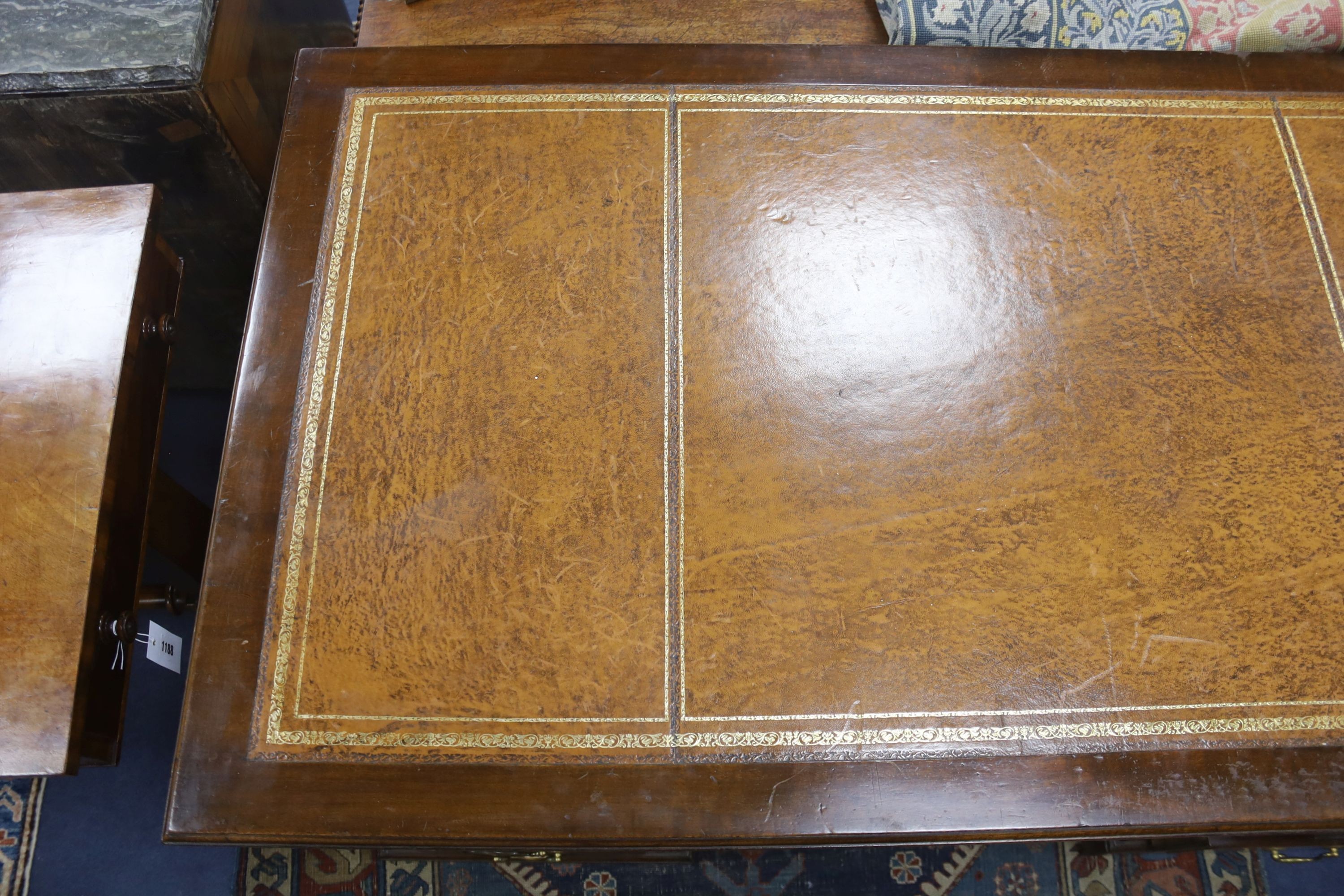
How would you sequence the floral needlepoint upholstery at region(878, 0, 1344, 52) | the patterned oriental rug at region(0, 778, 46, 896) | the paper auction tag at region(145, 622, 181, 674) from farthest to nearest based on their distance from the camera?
the patterned oriental rug at region(0, 778, 46, 896), the floral needlepoint upholstery at region(878, 0, 1344, 52), the paper auction tag at region(145, 622, 181, 674)

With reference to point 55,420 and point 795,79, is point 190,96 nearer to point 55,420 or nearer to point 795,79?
point 55,420

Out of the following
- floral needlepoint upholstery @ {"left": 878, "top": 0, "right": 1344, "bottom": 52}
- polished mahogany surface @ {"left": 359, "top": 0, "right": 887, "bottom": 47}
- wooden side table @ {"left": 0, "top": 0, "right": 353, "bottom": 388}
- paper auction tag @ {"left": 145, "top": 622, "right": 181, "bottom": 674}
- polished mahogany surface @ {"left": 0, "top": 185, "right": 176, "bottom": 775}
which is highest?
polished mahogany surface @ {"left": 359, "top": 0, "right": 887, "bottom": 47}

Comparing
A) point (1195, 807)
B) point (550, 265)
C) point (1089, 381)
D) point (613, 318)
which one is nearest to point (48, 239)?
point (550, 265)

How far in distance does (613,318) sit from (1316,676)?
1227 millimetres

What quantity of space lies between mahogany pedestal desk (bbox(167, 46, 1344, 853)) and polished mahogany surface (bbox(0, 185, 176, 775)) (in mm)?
166

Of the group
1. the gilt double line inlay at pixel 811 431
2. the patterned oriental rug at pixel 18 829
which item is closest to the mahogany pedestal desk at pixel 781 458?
the gilt double line inlay at pixel 811 431

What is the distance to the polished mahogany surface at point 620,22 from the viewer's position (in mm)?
1712

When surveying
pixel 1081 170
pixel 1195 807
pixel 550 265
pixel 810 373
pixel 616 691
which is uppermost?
Answer: pixel 1081 170

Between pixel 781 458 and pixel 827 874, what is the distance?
965 mm

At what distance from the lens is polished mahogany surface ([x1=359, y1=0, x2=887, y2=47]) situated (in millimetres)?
1712

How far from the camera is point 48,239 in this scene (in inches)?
53.9

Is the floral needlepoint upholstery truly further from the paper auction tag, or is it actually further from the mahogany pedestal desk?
the paper auction tag

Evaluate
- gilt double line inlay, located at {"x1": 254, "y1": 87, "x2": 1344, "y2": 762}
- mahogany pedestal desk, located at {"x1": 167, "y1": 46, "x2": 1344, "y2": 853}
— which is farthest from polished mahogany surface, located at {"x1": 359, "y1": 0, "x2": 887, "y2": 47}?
gilt double line inlay, located at {"x1": 254, "y1": 87, "x2": 1344, "y2": 762}

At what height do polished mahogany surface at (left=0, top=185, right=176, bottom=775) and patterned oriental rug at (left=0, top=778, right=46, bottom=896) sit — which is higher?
polished mahogany surface at (left=0, top=185, right=176, bottom=775)
